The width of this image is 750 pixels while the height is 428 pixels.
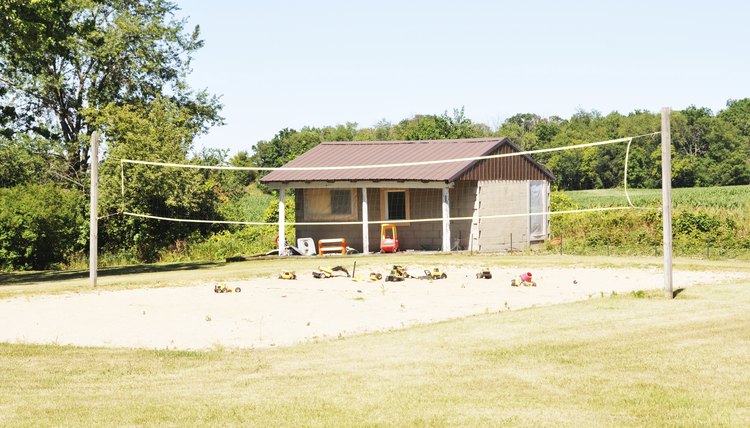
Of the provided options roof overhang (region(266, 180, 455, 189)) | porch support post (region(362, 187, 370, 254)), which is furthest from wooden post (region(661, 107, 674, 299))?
porch support post (region(362, 187, 370, 254))

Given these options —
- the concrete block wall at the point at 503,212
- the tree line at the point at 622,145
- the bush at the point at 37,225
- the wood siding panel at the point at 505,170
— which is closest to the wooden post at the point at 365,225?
the wood siding panel at the point at 505,170

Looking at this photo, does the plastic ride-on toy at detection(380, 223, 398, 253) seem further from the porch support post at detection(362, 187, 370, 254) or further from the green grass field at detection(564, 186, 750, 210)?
the green grass field at detection(564, 186, 750, 210)

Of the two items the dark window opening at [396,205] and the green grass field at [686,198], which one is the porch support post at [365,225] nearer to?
the dark window opening at [396,205]

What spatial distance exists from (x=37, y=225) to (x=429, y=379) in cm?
2486

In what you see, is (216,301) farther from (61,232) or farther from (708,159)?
(708,159)

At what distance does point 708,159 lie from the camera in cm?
8138

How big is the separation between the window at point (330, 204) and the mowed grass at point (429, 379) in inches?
773

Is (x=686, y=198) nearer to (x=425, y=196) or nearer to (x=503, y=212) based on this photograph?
(x=503, y=212)

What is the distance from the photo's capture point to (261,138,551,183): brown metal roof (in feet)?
105

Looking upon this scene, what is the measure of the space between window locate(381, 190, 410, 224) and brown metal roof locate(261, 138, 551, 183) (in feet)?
3.75

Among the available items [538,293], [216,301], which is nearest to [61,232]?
[216,301]

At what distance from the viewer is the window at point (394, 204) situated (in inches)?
1350

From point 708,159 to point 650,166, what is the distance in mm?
7991


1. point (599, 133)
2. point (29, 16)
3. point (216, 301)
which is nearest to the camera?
point (216, 301)
